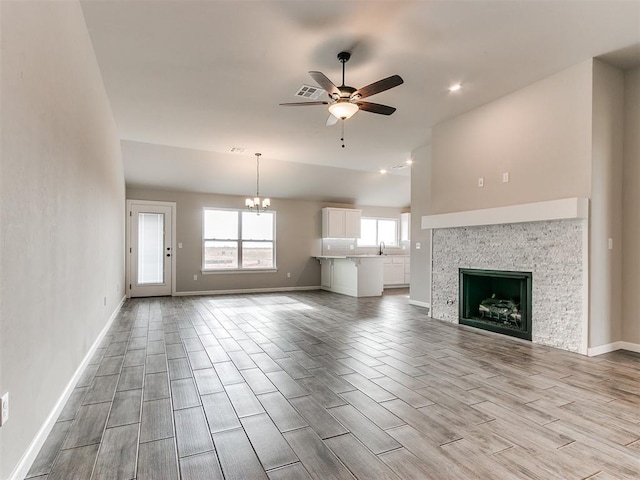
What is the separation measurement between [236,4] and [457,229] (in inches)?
155

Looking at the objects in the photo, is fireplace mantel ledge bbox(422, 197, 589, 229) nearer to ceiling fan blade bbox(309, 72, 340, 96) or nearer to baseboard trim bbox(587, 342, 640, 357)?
baseboard trim bbox(587, 342, 640, 357)

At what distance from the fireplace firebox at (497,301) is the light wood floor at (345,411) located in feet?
0.89

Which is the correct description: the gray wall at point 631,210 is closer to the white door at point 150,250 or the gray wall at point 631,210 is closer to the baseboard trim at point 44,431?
the baseboard trim at point 44,431

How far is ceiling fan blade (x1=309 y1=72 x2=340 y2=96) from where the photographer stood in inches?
114

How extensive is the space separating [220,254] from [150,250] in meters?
1.58

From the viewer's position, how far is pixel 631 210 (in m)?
3.77

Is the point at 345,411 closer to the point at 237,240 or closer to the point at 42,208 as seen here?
the point at 42,208

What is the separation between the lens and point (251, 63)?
3520mm

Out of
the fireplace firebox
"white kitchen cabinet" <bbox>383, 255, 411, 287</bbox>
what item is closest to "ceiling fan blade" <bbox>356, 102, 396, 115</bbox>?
the fireplace firebox

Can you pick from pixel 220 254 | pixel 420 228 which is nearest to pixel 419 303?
pixel 420 228

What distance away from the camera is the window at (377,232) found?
10258 millimetres

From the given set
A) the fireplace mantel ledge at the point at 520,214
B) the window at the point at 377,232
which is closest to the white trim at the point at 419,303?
the fireplace mantel ledge at the point at 520,214

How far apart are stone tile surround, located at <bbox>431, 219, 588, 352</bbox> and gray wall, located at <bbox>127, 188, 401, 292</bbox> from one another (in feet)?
16.8

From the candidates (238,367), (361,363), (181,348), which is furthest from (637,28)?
(181,348)
